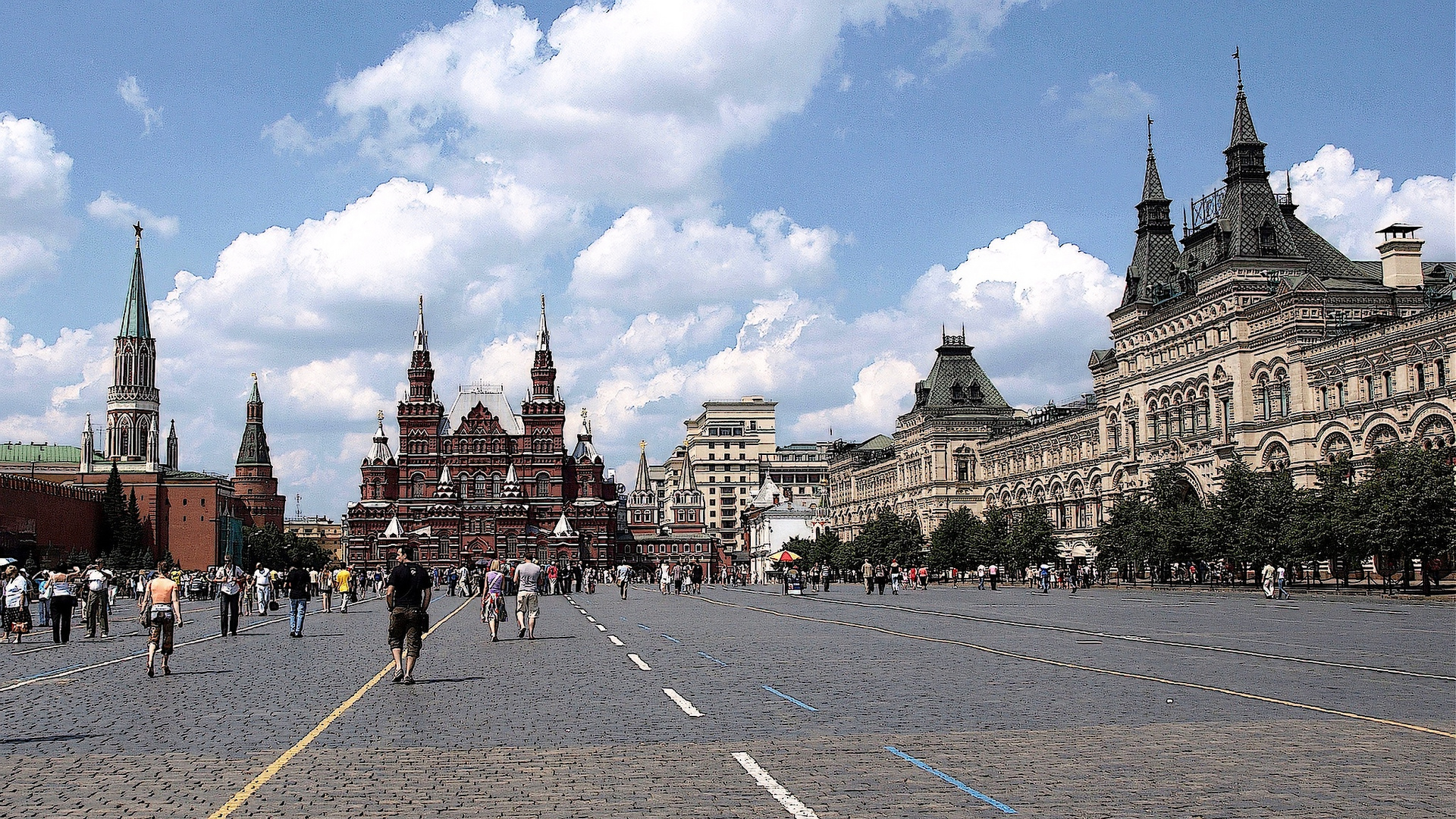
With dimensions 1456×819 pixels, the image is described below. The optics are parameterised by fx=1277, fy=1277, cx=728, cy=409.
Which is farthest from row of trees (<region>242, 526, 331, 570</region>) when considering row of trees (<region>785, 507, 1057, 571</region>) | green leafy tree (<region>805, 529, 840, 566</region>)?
row of trees (<region>785, 507, 1057, 571</region>)

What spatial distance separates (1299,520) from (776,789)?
4858cm

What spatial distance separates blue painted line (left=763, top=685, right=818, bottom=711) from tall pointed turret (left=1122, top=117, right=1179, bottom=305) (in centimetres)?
7234

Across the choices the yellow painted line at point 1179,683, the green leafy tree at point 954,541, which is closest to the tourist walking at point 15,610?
the yellow painted line at point 1179,683

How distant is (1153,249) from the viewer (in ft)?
288

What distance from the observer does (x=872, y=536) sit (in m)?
103

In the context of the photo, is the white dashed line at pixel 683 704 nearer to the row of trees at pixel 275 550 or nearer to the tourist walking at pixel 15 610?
the tourist walking at pixel 15 610

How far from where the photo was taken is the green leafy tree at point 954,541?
91312 mm

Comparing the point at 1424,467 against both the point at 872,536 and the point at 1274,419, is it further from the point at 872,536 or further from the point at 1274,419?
the point at 872,536

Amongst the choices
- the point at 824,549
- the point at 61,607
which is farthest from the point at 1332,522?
the point at 824,549

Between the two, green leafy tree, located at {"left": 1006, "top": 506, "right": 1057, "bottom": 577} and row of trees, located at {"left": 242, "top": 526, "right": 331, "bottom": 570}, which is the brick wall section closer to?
row of trees, located at {"left": 242, "top": 526, "right": 331, "bottom": 570}

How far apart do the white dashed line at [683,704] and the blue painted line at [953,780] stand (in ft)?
9.44

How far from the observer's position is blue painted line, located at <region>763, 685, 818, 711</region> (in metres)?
13.7

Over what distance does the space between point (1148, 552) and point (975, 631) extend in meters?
42.6

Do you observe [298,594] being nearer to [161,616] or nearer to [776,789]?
[161,616]
